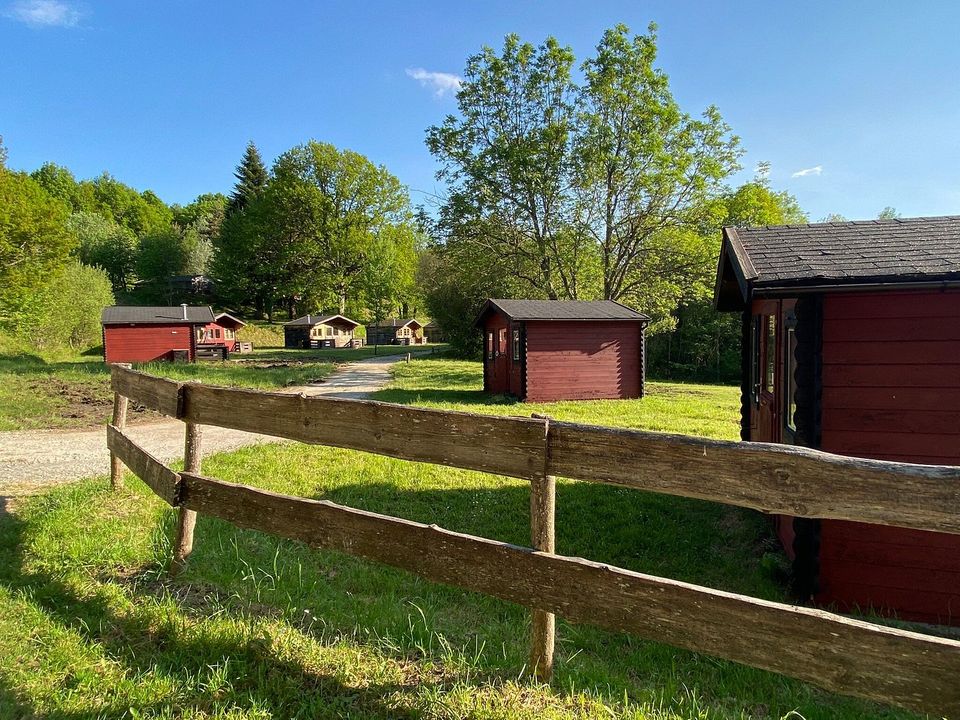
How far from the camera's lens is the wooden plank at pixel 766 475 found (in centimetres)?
171

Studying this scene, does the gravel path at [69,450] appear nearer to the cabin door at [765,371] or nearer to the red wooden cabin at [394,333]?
the cabin door at [765,371]

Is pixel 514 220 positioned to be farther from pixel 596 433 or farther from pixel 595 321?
pixel 596 433

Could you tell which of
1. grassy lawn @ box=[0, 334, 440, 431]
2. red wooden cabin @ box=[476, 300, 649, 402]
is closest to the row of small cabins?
grassy lawn @ box=[0, 334, 440, 431]

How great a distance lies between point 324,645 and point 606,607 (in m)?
1.59

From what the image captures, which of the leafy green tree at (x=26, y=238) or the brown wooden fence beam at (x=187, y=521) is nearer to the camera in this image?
the brown wooden fence beam at (x=187, y=521)

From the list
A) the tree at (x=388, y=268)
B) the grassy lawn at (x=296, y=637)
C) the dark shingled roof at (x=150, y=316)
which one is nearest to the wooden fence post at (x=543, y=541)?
the grassy lawn at (x=296, y=637)

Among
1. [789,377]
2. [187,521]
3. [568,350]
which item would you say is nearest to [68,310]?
[568,350]

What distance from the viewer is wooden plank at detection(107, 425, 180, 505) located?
3.65 meters

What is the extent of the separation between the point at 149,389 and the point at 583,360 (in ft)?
46.1

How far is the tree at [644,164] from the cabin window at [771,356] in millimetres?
16374

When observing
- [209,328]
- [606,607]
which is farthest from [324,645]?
[209,328]

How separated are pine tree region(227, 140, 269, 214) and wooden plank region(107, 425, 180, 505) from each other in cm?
6688

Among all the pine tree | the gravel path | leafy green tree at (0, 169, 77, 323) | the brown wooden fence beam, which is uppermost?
the pine tree

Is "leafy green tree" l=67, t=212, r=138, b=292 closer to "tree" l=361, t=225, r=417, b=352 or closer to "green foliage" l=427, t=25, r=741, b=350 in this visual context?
"tree" l=361, t=225, r=417, b=352
